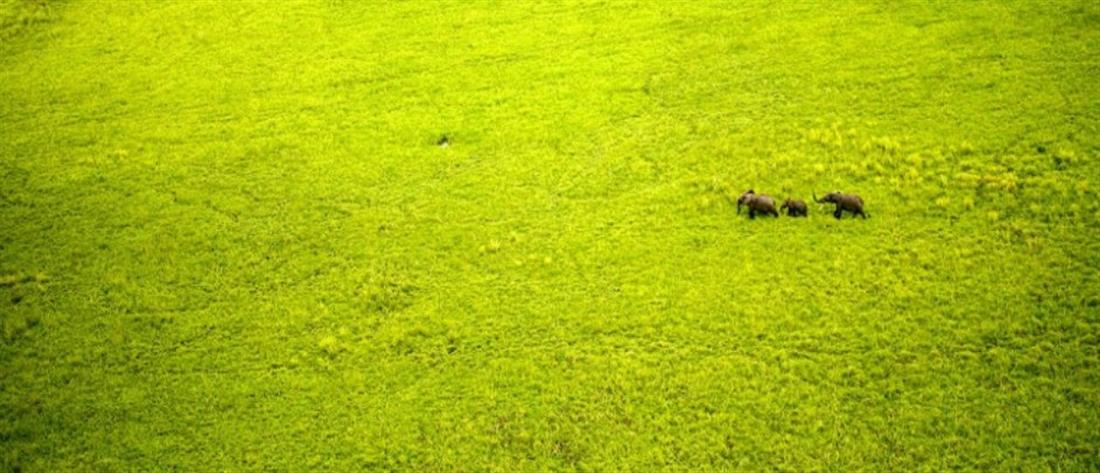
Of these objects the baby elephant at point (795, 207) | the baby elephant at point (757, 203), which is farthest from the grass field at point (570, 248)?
the baby elephant at point (757, 203)

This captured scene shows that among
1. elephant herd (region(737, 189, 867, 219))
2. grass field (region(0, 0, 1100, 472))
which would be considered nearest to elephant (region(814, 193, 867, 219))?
elephant herd (region(737, 189, 867, 219))

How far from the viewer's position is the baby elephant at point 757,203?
487 inches

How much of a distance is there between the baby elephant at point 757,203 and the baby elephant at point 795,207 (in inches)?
8.1

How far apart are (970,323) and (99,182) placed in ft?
54.3

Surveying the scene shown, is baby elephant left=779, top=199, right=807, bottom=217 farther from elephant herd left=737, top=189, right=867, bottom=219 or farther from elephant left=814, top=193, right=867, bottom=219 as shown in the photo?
elephant left=814, top=193, right=867, bottom=219

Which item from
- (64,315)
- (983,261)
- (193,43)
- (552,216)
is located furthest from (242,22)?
(983,261)

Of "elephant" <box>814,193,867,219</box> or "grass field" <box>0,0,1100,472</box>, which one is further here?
"elephant" <box>814,193,867,219</box>

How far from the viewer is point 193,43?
20000 millimetres

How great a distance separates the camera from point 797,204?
12336 mm

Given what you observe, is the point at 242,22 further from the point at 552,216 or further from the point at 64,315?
the point at 552,216

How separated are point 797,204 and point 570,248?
13.0 feet

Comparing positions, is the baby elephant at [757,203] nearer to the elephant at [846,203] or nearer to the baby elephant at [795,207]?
the baby elephant at [795,207]

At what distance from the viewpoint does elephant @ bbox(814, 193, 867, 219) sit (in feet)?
39.8

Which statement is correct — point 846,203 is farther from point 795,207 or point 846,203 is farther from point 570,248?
point 570,248
